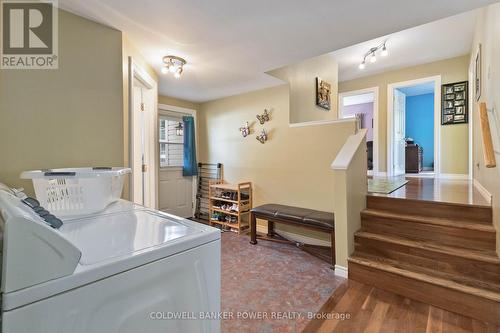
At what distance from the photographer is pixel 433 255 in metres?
2.12

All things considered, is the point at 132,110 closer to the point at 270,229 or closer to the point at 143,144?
the point at 143,144

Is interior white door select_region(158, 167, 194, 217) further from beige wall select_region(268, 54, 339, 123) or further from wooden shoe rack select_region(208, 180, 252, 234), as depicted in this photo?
beige wall select_region(268, 54, 339, 123)

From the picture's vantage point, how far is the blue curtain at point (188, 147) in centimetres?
457

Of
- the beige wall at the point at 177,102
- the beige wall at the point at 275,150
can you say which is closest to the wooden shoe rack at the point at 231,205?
the beige wall at the point at 275,150

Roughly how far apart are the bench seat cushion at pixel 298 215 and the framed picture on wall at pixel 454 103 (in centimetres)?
341

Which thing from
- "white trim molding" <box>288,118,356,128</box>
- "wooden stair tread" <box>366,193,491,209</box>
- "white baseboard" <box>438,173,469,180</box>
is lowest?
"wooden stair tread" <box>366,193,491,209</box>

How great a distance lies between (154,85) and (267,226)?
2.63 meters

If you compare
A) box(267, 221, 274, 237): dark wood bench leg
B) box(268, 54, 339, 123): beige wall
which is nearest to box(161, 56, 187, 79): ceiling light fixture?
box(268, 54, 339, 123): beige wall

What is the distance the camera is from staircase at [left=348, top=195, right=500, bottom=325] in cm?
183

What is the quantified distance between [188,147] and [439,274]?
4.02 metres

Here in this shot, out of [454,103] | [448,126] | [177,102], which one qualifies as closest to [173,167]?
[177,102]

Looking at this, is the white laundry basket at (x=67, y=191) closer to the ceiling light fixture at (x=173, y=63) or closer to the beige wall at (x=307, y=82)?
the ceiling light fixture at (x=173, y=63)

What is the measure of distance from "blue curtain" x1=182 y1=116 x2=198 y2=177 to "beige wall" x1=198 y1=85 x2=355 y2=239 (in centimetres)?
33

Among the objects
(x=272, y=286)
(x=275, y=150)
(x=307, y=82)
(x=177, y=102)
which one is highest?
(x=307, y=82)
